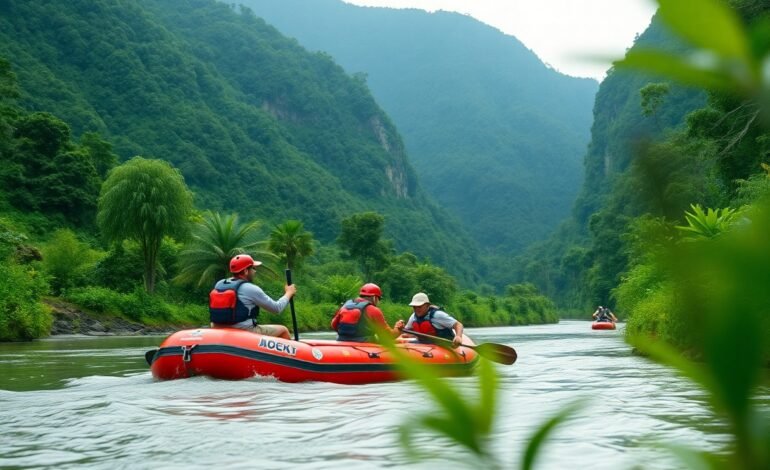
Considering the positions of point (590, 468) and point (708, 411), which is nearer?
point (708, 411)

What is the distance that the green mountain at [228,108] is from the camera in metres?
82.6

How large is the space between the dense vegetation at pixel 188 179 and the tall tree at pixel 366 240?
0.47 feet

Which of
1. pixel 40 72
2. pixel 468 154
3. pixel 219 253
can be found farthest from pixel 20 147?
pixel 468 154

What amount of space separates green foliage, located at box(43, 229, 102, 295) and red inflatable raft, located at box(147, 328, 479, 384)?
75.8 feet

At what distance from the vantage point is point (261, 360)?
9180mm

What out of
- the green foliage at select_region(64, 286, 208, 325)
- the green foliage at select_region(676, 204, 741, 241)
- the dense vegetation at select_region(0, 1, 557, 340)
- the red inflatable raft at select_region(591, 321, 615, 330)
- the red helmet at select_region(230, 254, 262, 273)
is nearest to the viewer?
the green foliage at select_region(676, 204, 741, 241)

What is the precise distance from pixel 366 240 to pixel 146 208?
2383cm

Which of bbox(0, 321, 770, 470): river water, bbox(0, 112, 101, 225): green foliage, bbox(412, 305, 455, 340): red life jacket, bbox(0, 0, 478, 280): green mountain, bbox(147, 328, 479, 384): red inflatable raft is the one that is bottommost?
bbox(0, 321, 770, 470): river water

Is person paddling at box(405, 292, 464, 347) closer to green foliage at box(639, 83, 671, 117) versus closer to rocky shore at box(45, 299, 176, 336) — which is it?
green foliage at box(639, 83, 671, 117)

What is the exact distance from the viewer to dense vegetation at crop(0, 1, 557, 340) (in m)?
34.1

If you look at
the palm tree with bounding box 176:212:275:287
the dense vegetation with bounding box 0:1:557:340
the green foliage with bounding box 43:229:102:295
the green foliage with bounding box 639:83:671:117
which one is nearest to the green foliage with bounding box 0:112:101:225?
the dense vegetation with bounding box 0:1:557:340

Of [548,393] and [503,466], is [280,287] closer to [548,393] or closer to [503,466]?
[548,393]

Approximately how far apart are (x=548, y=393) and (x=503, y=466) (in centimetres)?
738

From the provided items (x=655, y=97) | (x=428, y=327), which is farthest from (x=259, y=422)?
(x=428, y=327)
